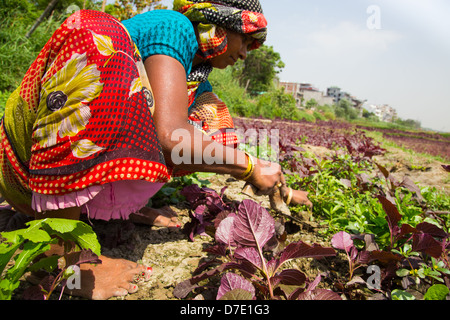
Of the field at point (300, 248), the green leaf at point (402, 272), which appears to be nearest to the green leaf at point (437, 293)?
the field at point (300, 248)

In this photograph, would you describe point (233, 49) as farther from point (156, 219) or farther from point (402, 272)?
point (402, 272)

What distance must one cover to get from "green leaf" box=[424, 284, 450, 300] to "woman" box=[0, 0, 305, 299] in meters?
0.87

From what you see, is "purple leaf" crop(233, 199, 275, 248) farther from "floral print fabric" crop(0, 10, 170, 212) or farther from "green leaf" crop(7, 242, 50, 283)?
"green leaf" crop(7, 242, 50, 283)

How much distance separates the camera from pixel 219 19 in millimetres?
1492

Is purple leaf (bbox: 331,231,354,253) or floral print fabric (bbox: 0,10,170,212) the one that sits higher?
floral print fabric (bbox: 0,10,170,212)

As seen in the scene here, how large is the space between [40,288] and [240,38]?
1.50 metres

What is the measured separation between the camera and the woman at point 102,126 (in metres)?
1.07

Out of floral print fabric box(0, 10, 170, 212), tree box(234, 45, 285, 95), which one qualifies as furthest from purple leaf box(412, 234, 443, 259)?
tree box(234, 45, 285, 95)

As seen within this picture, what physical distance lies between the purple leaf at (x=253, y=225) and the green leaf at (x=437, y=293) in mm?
528

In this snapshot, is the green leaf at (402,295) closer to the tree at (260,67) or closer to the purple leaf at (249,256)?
the purple leaf at (249,256)

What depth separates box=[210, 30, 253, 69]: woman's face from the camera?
163cm

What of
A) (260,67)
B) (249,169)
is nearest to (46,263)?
(249,169)

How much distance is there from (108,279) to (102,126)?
24.4 inches
